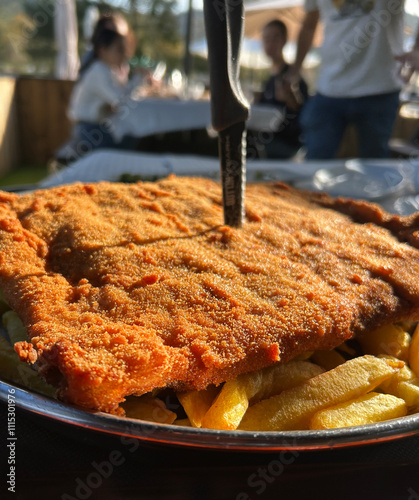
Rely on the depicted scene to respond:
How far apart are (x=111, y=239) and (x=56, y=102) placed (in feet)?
31.4

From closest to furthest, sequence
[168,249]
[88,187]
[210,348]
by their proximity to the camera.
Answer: [210,348] < [168,249] < [88,187]

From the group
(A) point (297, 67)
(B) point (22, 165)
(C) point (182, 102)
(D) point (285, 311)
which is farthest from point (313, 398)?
(B) point (22, 165)

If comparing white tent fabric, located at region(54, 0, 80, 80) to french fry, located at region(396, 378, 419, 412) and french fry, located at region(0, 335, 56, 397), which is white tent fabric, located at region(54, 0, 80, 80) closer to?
french fry, located at region(0, 335, 56, 397)

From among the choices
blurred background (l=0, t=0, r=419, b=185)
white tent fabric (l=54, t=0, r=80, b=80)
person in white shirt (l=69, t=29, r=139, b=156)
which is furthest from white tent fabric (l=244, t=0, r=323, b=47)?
person in white shirt (l=69, t=29, r=139, b=156)

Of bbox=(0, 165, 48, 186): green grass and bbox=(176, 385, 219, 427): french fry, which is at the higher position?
bbox=(176, 385, 219, 427): french fry

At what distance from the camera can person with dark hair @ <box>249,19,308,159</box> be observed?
705 centimetres

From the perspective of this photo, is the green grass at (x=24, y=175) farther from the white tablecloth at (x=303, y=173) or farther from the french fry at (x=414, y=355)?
the french fry at (x=414, y=355)

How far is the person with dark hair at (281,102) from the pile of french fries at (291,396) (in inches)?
223

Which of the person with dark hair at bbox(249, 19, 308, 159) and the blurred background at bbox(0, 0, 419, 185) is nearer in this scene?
the person with dark hair at bbox(249, 19, 308, 159)

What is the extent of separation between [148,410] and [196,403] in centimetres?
15

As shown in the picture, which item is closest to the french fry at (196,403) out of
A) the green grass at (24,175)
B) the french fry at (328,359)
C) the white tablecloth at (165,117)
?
the french fry at (328,359)

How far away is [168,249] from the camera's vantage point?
1789mm

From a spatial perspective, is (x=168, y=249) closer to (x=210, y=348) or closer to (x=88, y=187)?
(x=210, y=348)

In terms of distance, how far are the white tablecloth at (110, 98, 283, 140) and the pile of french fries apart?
5.21 m
